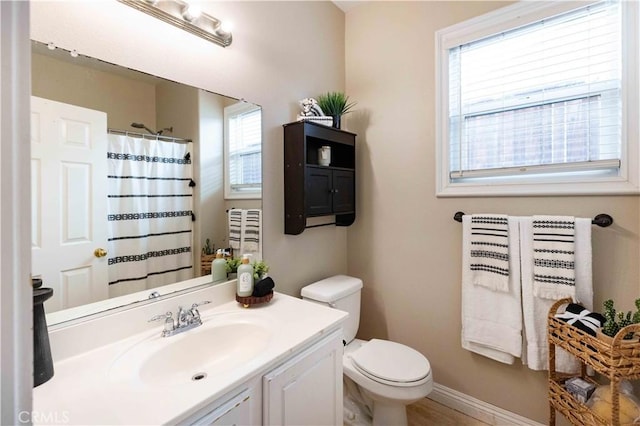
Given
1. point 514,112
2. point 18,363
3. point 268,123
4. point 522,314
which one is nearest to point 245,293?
point 268,123

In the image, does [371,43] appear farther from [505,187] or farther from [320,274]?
[320,274]

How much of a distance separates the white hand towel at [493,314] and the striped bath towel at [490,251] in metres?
0.03

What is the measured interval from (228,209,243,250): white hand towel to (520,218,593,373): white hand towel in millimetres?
1458

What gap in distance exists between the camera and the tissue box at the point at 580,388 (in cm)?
124

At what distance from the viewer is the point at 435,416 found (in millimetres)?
1779

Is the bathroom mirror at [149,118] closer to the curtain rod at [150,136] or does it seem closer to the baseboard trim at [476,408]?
the curtain rod at [150,136]

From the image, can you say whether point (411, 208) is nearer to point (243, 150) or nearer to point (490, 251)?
point (490, 251)

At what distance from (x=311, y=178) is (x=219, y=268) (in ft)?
2.27

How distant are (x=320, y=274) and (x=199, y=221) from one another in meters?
0.93

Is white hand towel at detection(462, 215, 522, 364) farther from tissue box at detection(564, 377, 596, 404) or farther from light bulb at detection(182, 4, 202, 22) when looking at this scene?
light bulb at detection(182, 4, 202, 22)

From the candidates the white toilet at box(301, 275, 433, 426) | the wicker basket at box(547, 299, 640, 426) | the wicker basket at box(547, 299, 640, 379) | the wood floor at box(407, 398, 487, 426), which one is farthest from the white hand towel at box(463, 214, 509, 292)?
the wood floor at box(407, 398, 487, 426)

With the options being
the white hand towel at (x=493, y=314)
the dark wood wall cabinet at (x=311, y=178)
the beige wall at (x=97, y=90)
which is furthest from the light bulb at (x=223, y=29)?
the white hand towel at (x=493, y=314)

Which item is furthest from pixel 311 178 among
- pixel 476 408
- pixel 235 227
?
pixel 476 408

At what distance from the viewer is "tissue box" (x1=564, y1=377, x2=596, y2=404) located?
1.24m
